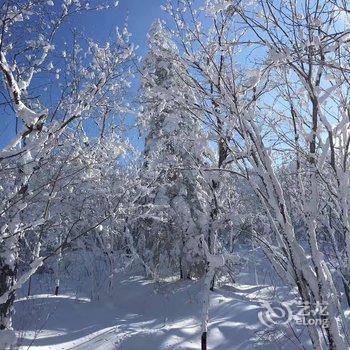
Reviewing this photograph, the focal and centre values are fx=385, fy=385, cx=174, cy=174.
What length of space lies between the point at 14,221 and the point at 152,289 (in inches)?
443

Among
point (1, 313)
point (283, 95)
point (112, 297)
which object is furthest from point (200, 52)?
point (112, 297)

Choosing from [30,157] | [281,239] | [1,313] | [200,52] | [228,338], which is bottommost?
[228,338]

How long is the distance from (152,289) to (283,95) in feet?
40.9

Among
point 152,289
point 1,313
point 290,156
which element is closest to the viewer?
point 290,156

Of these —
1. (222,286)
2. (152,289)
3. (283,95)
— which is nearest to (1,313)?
(283,95)

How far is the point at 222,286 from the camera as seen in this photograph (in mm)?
17500

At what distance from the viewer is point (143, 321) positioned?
11664 mm

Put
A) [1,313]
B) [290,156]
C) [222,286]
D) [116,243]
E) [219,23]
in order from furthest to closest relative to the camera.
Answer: [222,286] < [116,243] < [1,313] < [290,156] < [219,23]

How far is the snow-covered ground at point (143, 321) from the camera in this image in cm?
889

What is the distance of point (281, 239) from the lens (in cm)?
318

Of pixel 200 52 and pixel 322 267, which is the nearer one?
pixel 322 267

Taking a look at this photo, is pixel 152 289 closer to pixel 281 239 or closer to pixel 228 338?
pixel 228 338

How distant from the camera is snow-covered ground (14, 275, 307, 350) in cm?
889

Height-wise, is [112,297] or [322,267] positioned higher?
[322,267]
